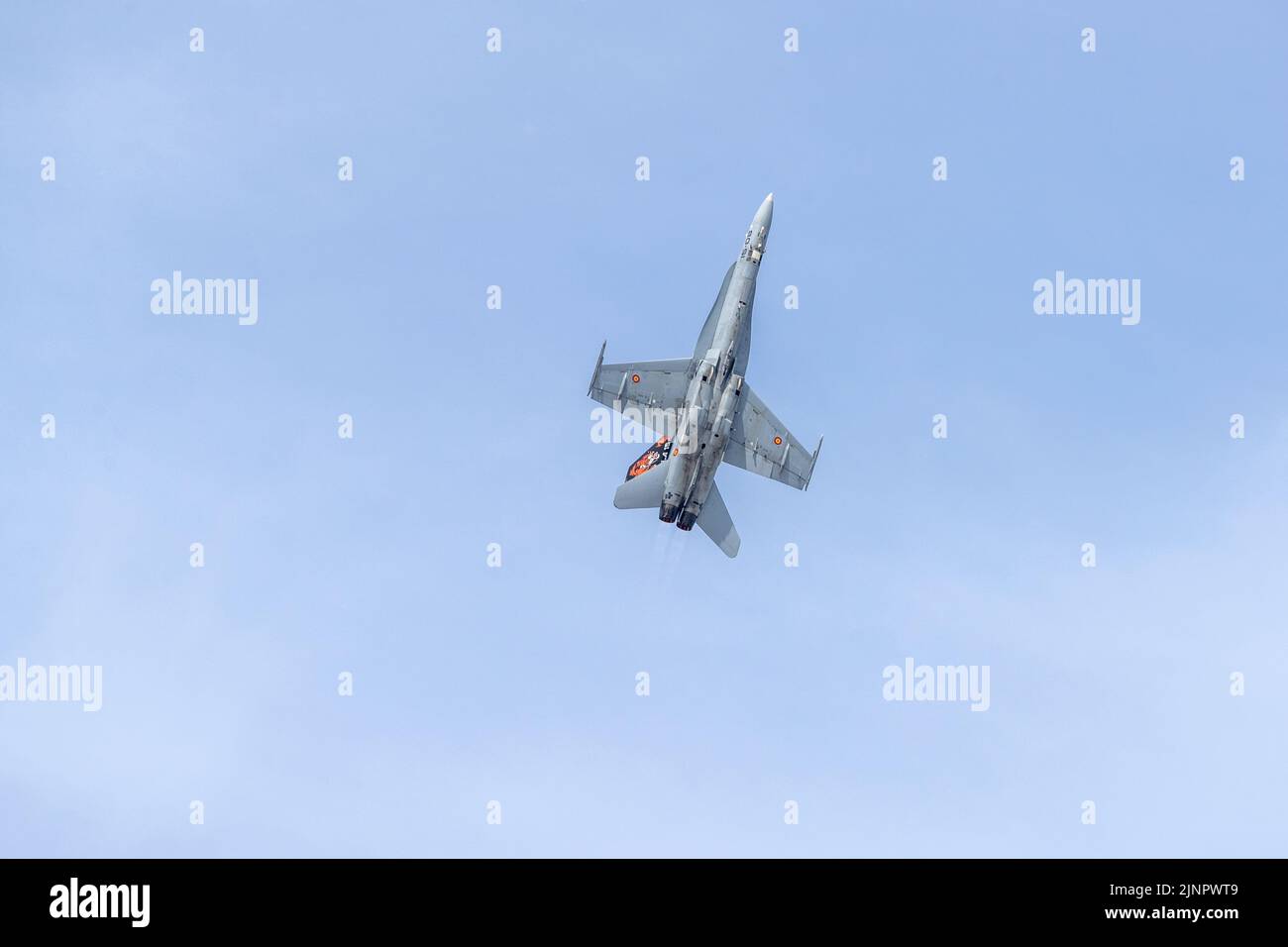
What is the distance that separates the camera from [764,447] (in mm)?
105875

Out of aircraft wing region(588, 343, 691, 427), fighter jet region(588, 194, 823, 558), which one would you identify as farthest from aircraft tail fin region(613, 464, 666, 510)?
aircraft wing region(588, 343, 691, 427)

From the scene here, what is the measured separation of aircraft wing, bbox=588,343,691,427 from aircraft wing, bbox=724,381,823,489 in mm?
4992

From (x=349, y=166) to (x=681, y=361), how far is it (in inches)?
1066

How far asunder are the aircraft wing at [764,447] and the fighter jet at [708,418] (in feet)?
0.23

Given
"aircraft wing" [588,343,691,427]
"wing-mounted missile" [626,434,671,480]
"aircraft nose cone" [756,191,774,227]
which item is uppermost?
"aircraft nose cone" [756,191,774,227]

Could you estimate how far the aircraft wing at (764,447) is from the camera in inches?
4154

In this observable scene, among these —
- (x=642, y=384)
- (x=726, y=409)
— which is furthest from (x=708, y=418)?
(x=642, y=384)

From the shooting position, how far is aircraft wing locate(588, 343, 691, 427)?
103688 millimetres

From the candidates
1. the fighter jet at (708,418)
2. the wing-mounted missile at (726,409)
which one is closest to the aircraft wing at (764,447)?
the fighter jet at (708,418)

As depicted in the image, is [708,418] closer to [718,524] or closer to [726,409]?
[726,409]

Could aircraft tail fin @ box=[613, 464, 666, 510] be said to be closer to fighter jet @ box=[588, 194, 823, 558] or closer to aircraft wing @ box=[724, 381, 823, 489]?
fighter jet @ box=[588, 194, 823, 558]

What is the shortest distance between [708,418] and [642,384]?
668 centimetres
